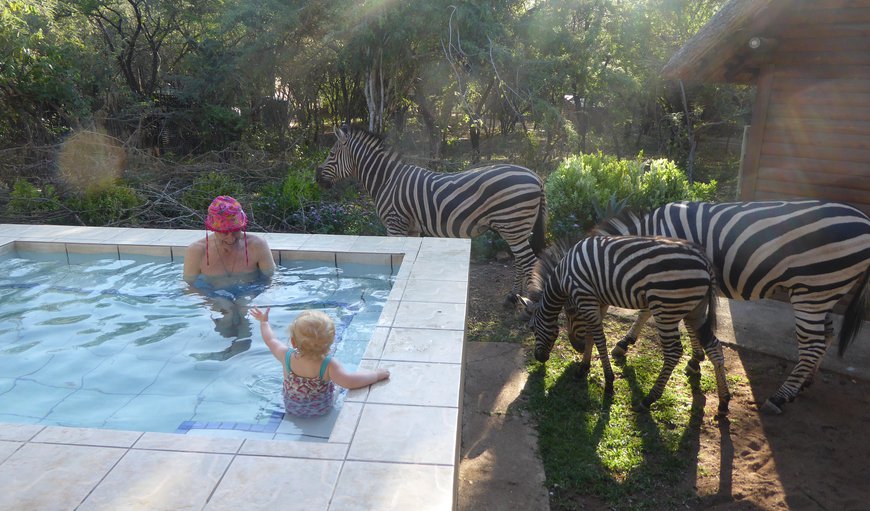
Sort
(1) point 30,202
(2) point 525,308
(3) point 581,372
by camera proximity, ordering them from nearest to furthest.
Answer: (3) point 581,372, (2) point 525,308, (1) point 30,202

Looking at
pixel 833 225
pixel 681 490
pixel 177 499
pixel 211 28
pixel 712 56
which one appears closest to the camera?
pixel 177 499

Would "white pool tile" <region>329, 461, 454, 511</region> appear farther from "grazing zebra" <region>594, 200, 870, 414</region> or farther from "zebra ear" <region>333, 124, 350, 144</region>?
"zebra ear" <region>333, 124, 350, 144</region>

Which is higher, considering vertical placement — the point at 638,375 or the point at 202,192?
the point at 202,192

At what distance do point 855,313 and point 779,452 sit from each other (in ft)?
4.63

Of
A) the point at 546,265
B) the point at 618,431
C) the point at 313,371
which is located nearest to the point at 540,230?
the point at 546,265

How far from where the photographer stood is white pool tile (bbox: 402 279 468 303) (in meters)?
4.39

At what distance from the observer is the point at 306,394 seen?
3410 mm

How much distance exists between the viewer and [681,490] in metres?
3.85

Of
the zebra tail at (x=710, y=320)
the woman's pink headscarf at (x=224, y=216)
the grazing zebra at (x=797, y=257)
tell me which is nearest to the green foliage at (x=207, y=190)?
→ the woman's pink headscarf at (x=224, y=216)

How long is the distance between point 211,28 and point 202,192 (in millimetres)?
5060

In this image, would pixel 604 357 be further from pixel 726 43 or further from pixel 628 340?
pixel 726 43

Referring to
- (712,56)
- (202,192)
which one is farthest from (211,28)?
(712,56)

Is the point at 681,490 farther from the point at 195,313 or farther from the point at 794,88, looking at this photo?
the point at 794,88

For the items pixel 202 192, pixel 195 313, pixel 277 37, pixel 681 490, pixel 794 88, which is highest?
pixel 277 37
